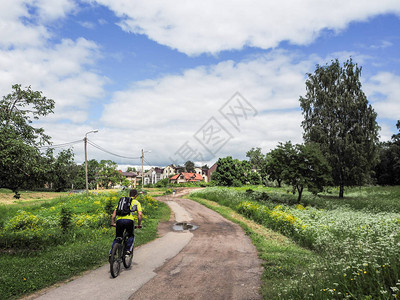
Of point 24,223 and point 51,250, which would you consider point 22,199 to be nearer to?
point 24,223

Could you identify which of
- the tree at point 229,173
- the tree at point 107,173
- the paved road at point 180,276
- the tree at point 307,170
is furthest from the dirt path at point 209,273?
the tree at point 107,173

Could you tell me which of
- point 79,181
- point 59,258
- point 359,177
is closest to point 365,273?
point 59,258

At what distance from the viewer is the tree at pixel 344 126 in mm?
29750

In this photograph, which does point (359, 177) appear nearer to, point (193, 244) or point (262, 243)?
point (262, 243)

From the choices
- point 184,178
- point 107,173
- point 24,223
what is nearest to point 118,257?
point 24,223

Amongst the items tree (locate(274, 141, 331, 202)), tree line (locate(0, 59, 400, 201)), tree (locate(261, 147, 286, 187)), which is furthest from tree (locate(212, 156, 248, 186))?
tree (locate(274, 141, 331, 202))

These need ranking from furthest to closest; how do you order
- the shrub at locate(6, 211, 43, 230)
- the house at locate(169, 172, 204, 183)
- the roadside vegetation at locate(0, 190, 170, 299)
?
the house at locate(169, 172, 204, 183), the shrub at locate(6, 211, 43, 230), the roadside vegetation at locate(0, 190, 170, 299)

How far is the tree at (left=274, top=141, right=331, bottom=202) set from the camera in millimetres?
23391

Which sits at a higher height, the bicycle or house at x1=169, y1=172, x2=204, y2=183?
the bicycle

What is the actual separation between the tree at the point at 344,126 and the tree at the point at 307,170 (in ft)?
22.6

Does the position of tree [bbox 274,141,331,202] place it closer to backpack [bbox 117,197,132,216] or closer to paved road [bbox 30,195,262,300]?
paved road [bbox 30,195,262,300]

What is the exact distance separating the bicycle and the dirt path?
968mm

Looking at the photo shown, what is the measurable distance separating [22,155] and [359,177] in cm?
3347

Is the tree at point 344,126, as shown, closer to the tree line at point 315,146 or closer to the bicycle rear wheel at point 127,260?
the tree line at point 315,146
